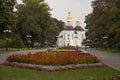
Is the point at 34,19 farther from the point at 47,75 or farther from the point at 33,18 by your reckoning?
the point at 47,75

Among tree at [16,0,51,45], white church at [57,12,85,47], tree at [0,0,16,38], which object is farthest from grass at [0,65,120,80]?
white church at [57,12,85,47]

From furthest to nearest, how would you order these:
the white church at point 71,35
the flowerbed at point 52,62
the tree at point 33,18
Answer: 1. the white church at point 71,35
2. the tree at point 33,18
3. the flowerbed at point 52,62

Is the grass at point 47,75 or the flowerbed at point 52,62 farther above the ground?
the flowerbed at point 52,62

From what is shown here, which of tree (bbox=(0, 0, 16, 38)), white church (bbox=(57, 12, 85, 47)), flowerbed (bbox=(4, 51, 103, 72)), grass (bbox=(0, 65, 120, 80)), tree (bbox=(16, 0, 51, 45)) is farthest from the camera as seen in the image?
white church (bbox=(57, 12, 85, 47))

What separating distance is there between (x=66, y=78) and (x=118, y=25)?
3887cm

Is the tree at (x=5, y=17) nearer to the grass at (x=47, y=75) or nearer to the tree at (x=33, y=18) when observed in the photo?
the grass at (x=47, y=75)

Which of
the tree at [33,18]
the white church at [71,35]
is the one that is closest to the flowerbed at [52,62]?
the tree at [33,18]

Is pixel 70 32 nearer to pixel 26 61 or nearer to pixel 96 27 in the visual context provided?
pixel 96 27

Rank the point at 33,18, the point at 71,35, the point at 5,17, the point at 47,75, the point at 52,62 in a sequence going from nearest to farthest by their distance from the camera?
the point at 47,75 → the point at 52,62 → the point at 5,17 → the point at 33,18 → the point at 71,35

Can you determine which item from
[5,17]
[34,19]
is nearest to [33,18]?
[34,19]

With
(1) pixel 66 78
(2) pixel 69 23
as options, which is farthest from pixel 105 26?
(2) pixel 69 23

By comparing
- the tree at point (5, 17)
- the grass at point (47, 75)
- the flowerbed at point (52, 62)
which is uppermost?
the tree at point (5, 17)

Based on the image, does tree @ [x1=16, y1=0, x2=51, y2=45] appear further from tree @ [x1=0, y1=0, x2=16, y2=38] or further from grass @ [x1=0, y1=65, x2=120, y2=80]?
grass @ [x1=0, y1=65, x2=120, y2=80]

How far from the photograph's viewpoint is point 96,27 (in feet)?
254
